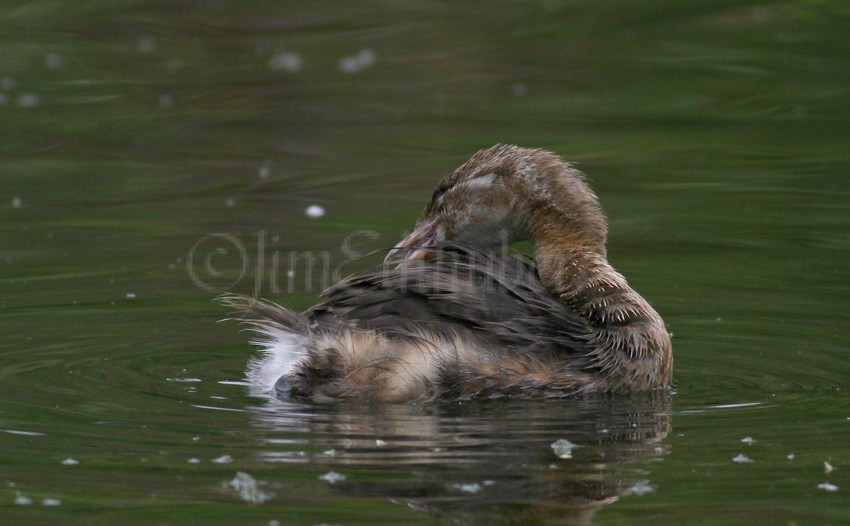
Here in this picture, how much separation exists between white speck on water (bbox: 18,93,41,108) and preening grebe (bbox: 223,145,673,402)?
7.31 metres

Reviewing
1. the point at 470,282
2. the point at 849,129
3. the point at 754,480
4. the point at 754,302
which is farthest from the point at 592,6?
the point at 754,480

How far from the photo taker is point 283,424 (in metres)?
6.05

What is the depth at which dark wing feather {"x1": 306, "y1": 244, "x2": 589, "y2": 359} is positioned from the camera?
6.42 meters

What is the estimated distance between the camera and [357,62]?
48.4 ft

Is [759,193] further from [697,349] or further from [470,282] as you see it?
[470,282]

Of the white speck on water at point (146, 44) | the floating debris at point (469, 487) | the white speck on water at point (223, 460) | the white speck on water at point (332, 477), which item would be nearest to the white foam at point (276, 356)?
the white speck on water at point (223, 460)

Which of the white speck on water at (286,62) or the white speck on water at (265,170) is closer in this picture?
the white speck on water at (265,170)

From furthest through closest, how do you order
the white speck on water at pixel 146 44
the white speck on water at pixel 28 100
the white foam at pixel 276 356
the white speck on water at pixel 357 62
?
the white speck on water at pixel 146 44, the white speck on water at pixel 357 62, the white speck on water at pixel 28 100, the white foam at pixel 276 356

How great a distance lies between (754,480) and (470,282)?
5.79 feet

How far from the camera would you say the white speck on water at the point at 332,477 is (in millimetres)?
5261

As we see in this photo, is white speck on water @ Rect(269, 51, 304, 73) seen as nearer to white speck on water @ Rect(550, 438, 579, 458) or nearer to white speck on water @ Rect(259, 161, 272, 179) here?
white speck on water @ Rect(259, 161, 272, 179)

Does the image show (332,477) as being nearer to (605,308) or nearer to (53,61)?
(605,308)

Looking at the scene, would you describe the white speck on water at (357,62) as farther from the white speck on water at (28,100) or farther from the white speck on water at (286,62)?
the white speck on water at (28,100)

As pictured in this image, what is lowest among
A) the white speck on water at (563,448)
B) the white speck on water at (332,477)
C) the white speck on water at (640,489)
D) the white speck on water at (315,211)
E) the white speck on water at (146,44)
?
the white speck on water at (640,489)
